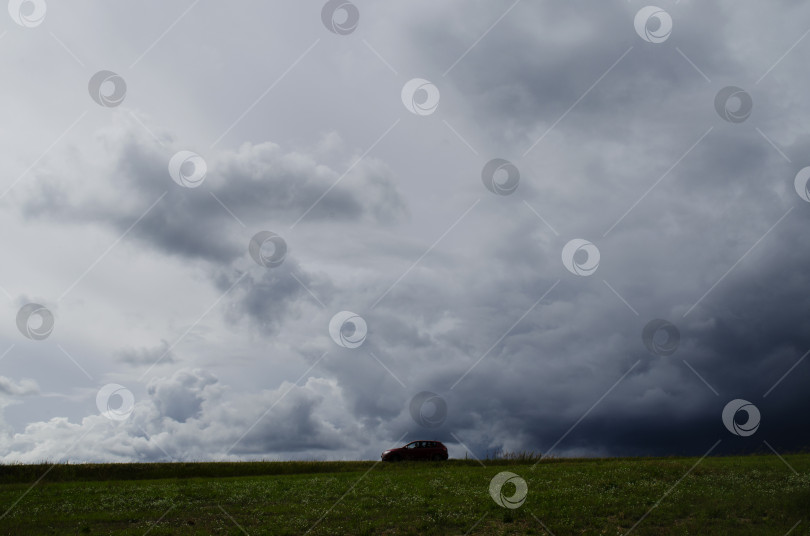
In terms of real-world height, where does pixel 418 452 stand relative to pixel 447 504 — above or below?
below

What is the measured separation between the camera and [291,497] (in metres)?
26.8

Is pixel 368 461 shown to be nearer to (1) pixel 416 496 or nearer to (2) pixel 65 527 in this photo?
(1) pixel 416 496

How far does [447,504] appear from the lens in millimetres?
23344

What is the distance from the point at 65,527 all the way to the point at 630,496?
22.1 m

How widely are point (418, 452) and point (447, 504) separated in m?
26.7

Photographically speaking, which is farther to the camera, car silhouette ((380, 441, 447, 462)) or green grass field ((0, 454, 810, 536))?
car silhouette ((380, 441, 447, 462))

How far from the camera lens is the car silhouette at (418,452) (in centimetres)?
4853

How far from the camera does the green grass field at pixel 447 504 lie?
20.5m

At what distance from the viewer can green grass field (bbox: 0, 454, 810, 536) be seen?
2047 centimetres

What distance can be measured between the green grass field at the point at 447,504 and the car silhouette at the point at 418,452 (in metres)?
15.6

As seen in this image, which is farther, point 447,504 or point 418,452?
point 418,452

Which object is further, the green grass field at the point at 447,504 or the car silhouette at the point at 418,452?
the car silhouette at the point at 418,452

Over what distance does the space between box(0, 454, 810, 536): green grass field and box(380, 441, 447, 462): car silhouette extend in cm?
1558

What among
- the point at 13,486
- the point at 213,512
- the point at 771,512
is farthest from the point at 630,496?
the point at 13,486
